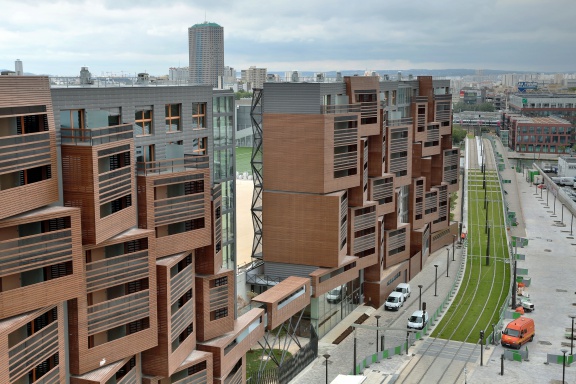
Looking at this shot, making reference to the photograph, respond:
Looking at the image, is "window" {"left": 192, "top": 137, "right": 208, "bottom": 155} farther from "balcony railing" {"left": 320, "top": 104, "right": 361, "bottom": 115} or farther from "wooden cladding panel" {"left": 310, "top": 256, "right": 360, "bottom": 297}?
"wooden cladding panel" {"left": 310, "top": 256, "right": 360, "bottom": 297}

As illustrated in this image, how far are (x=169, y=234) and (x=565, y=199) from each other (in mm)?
102352

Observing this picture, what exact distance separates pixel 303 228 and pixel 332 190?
12.2ft

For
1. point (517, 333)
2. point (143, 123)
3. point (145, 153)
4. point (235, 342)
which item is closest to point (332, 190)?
point (517, 333)

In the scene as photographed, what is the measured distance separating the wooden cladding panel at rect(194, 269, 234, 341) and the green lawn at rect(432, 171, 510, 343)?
2322 cm

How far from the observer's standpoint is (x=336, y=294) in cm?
6006

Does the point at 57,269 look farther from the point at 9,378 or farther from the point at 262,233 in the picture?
the point at 262,233

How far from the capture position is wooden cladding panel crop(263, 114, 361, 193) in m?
55.4

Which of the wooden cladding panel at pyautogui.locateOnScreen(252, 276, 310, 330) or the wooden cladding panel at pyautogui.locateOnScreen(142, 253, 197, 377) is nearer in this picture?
the wooden cladding panel at pyautogui.locateOnScreen(142, 253, 197, 377)

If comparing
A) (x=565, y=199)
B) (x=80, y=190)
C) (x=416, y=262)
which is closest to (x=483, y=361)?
(x=416, y=262)

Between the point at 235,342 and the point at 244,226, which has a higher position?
the point at 235,342

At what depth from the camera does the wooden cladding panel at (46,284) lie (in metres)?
26.7

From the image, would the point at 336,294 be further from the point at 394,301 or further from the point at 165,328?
the point at 165,328

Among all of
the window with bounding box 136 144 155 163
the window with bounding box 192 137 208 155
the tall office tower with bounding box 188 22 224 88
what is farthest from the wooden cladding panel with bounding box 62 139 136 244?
the tall office tower with bounding box 188 22 224 88

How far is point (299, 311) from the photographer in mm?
55438
